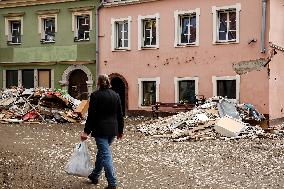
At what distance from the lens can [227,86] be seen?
20.8 m

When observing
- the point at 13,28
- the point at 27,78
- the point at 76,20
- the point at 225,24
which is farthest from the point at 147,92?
the point at 13,28

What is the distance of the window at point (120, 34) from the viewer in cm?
2364

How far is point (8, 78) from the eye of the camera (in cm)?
2695

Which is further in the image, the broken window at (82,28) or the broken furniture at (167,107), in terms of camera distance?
the broken window at (82,28)

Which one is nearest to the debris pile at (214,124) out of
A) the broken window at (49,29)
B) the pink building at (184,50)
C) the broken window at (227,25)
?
the pink building at (184,50)

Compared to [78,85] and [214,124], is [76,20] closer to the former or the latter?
[78,85]

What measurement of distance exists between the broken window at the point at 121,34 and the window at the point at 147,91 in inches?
88.7

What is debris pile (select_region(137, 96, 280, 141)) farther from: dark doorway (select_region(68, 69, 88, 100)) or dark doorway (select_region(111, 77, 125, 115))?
dark doorway (select_region(68, 69, 88, 100))

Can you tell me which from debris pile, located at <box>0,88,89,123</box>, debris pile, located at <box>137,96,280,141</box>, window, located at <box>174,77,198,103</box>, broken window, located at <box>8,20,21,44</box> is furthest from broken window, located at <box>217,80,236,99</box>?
broken window, located at <box>8,20,21,44</box>

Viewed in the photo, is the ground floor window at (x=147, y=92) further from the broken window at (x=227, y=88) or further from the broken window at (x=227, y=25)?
the broken window at (x=227, y=25)

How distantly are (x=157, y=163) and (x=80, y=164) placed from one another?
2992mm

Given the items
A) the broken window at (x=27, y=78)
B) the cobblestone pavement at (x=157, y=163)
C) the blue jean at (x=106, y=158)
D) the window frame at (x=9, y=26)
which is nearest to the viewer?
the blue jean at (x=106, y=158)

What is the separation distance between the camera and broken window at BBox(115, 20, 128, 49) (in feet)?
77.8

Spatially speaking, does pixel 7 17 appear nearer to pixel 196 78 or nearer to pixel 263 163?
pixel 196 78
